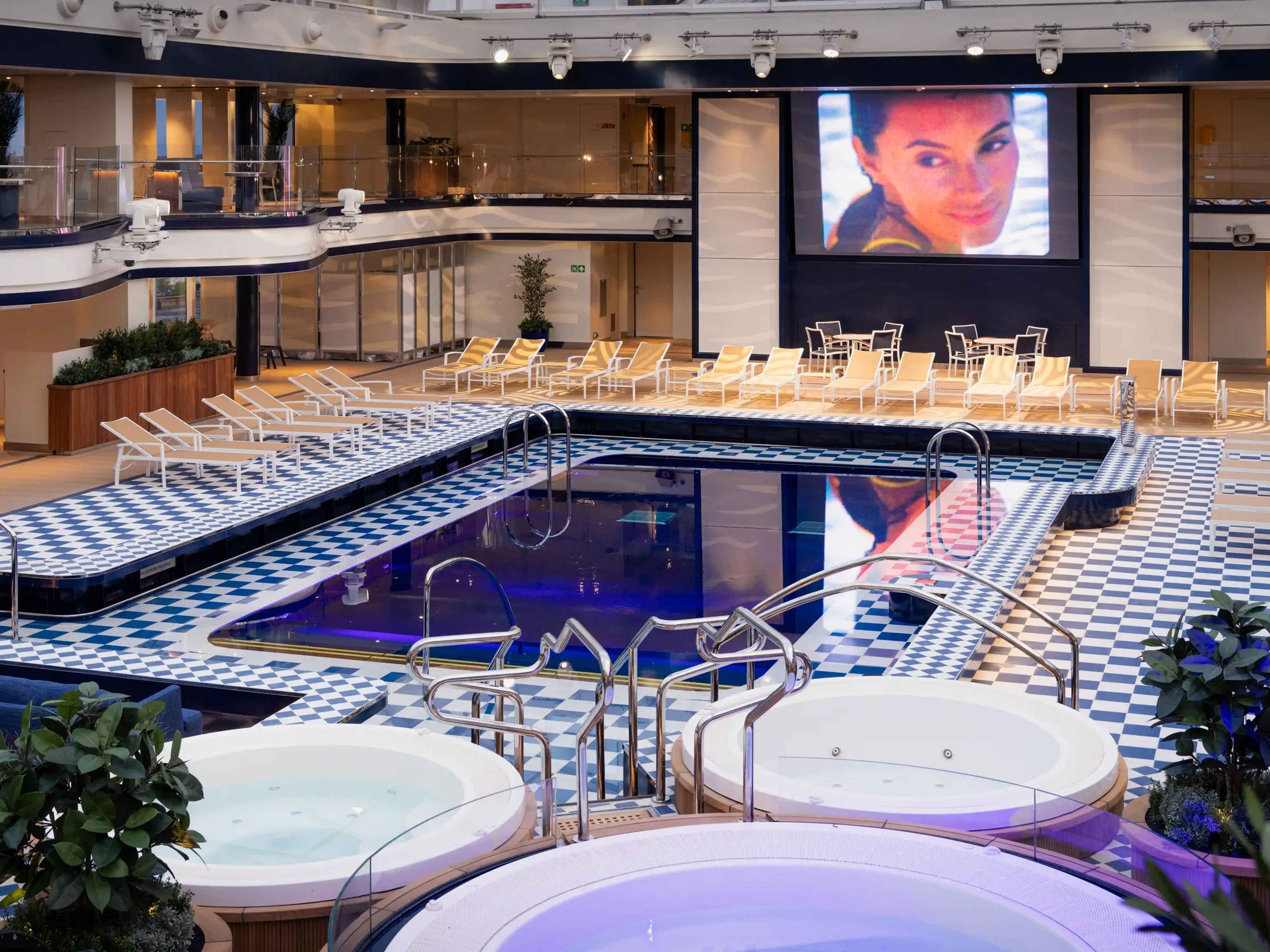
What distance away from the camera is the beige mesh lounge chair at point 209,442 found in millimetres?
14445

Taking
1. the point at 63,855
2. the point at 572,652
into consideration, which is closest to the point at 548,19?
the point at 572,652

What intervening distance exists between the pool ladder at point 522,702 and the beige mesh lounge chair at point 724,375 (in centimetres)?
1218

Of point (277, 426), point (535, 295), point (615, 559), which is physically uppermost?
point (535, 295)

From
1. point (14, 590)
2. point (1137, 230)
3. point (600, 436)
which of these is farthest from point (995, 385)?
point (14, 590)

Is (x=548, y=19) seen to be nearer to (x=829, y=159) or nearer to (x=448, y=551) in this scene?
(x=829, y=159)

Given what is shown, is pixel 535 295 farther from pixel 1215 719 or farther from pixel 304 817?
pixel 1215 719

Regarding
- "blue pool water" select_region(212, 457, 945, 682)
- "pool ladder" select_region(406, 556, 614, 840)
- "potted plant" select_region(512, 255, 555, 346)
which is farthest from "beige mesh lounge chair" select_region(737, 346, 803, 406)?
"pool ladder" select_region(406, 556, 614, 840)

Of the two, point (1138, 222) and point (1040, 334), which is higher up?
point (1138, 222)

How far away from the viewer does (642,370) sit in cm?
2002

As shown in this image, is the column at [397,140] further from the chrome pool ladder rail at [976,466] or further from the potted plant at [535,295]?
the chrome pool ladder rail at [976,466]

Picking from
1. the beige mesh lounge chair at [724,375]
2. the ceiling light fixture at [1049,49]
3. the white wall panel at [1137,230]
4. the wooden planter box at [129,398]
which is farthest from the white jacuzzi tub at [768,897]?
the white wall panel at [1137,230]

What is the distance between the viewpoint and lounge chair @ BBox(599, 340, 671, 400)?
64.7ft

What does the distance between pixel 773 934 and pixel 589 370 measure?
1525 centimetres

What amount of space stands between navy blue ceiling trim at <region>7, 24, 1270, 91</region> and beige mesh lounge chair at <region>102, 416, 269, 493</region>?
4.28m
